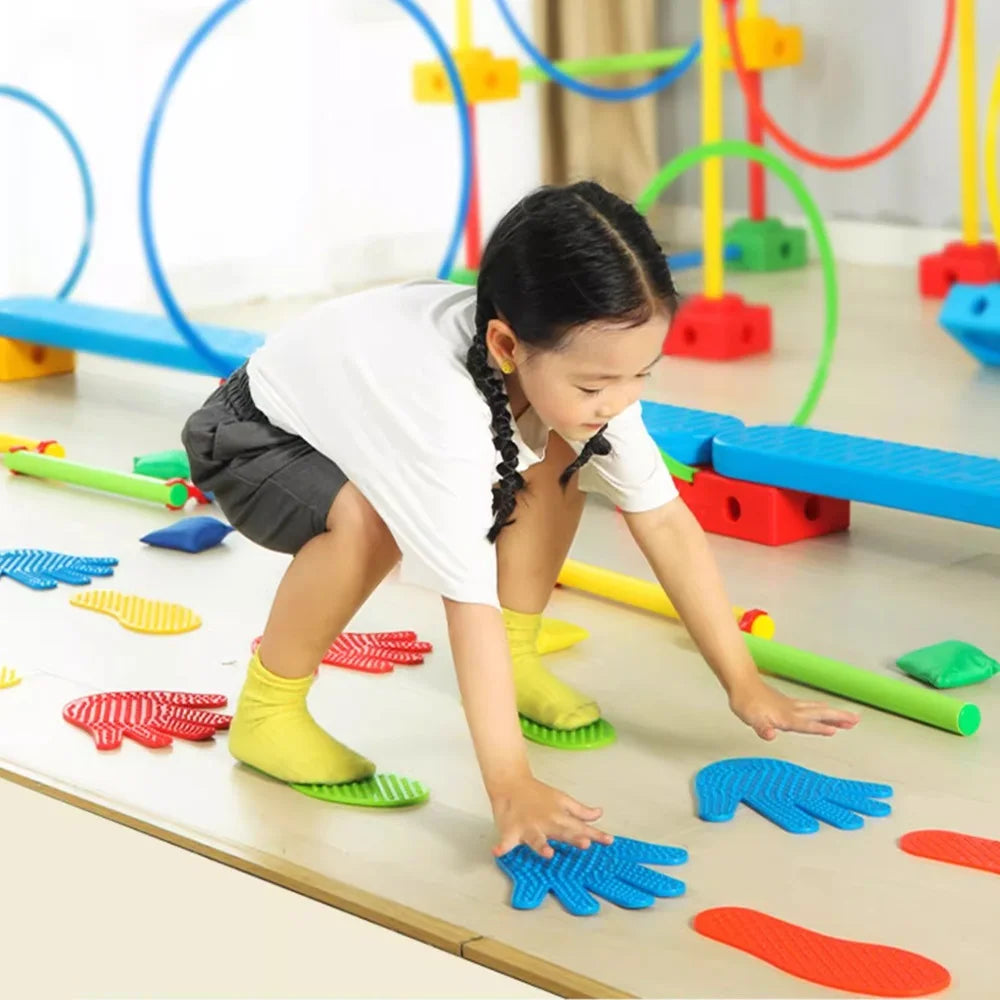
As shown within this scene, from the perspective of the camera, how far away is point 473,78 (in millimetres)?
4031

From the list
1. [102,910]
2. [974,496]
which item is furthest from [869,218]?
[102,910]

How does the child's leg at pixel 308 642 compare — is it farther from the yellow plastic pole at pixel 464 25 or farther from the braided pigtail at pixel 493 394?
the yellow plastic pole at pixel 464 25

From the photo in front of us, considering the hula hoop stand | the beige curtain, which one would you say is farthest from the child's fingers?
the beige curtain

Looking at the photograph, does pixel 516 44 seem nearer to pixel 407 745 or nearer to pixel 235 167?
pixel 235 167

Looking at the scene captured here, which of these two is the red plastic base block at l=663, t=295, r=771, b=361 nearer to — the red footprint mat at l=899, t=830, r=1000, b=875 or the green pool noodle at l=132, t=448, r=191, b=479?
the green pool noodle at l=132, t=448, r=191, b=479

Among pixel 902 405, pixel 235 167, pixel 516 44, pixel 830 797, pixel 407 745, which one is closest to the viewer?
pixel 830 797

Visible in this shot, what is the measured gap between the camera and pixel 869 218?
446cm

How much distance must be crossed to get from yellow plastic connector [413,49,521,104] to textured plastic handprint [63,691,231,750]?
96.5 inches

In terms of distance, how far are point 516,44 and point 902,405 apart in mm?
2088

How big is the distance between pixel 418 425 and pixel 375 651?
0.55m

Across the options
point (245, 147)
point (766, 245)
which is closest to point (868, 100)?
point (766, 245)

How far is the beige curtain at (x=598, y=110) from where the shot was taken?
464cm

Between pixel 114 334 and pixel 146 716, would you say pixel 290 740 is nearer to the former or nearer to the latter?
pixel 146 716

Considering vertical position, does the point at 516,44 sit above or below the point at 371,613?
above
